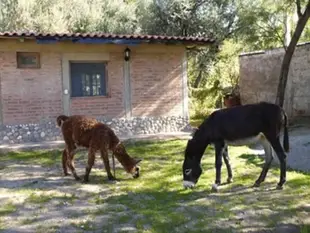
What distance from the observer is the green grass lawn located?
16.2 feet

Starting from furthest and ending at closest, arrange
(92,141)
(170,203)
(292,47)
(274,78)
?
(274,78), (292,47), (92,141), (170,203)

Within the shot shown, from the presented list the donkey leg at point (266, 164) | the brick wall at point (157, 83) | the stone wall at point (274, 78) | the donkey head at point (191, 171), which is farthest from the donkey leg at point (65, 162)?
the stone wall at point (274, 78)

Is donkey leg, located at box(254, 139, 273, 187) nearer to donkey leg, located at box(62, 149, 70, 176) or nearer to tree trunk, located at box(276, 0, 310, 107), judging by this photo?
donkey leg, located at box(62, 149, 70, 176)

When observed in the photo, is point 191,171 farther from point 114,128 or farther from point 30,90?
point 30,90

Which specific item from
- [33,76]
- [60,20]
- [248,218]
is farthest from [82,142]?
[60,20]

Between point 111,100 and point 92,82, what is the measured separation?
0.76m

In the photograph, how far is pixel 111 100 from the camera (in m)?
11.9

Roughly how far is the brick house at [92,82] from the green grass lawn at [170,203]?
9.87ft

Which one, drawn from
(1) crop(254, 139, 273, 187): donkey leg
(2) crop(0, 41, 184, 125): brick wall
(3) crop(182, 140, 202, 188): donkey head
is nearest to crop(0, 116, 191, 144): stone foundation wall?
(2) crop(0, 41, 184, 125): brick wall

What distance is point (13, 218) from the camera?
527cm

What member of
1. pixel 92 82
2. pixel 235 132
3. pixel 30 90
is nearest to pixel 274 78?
pixel 92 82

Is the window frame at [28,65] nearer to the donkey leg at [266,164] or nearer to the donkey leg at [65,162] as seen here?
the donkey leg at [65,162]

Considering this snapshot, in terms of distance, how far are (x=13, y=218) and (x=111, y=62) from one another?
23.5 feet

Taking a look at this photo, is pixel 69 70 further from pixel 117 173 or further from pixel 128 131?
pixel 117 173
